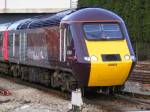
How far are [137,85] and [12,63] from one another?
7076 millimetres

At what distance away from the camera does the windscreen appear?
17438 mm

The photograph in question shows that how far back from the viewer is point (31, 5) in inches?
2156

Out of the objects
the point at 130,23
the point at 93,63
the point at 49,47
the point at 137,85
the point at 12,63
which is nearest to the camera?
the point at 93,63

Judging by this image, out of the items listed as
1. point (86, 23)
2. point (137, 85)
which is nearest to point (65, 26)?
point (86, 23)

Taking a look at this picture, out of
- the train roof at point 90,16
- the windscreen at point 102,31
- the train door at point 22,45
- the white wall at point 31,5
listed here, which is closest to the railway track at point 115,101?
the windscreen at point 102,31

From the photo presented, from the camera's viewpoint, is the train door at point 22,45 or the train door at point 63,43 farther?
the train door at point 22,45

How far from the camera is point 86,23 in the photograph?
694 inches

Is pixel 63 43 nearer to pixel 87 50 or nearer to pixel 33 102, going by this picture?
pixel 87 50

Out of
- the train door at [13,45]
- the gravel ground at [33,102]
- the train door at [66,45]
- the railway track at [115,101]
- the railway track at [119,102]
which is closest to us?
the gravel ground at [33,102]

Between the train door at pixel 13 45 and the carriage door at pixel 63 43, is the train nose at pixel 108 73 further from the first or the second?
the train door at pixel 13 45

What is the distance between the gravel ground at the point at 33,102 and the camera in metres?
14.8

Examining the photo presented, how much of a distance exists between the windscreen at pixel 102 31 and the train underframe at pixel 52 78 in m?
1.44

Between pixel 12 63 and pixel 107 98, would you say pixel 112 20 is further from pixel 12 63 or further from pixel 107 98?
pixel 12 63

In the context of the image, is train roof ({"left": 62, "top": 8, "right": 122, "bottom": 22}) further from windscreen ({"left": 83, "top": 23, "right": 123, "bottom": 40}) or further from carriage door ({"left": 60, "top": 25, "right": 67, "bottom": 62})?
carriage door ({"left": 60, "top": 25, "right": 67, "bottom": 62})
